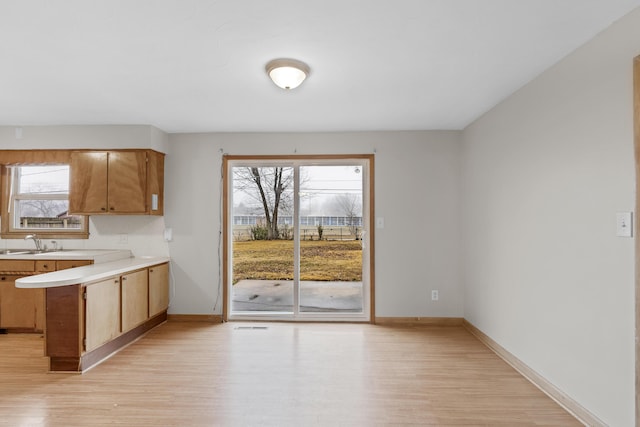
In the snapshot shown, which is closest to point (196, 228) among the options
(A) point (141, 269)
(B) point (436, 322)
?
(A) point (141, 269)

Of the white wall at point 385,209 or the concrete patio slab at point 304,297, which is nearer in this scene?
the white wall at point 385,209

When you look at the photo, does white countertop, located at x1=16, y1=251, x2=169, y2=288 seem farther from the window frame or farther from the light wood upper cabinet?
the window frame

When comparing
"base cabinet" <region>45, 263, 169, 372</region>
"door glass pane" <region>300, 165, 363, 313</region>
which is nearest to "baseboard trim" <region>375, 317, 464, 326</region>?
"door glass pane" <region>300, 165, 363, 313</region>

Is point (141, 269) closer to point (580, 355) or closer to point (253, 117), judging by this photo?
point (253, 117)

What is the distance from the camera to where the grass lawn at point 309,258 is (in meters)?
4.41

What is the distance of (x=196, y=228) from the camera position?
171 inches

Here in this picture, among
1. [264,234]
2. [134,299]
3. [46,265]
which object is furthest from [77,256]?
[264,234]

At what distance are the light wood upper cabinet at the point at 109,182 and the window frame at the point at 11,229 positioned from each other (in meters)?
0.42

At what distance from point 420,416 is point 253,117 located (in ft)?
10.1

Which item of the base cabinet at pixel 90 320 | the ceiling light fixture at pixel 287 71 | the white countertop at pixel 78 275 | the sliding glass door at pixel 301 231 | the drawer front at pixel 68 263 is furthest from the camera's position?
the sliding glass door at pixel 301 231

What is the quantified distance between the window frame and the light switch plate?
5.11 m

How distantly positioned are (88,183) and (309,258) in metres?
2.72

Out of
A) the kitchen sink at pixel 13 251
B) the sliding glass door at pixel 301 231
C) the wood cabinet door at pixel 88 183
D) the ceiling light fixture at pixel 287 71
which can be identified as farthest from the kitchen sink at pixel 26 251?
the ceiling light fixture at pixel 287 71

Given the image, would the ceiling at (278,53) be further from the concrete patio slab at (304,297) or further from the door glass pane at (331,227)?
the concrete patio slab at (304,297)
